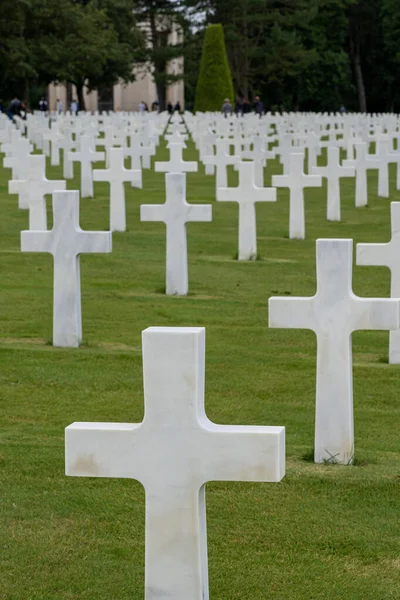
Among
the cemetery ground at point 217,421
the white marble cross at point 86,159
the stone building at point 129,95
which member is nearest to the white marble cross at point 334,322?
the cemetery ground at point 217,421

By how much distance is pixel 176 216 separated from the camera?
10.6 meters

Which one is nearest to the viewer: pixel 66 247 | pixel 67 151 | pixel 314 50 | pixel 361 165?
pixel 66 247

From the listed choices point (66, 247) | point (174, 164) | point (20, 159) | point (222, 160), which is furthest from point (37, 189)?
point (222, 160)

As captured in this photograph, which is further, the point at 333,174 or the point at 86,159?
the point at 86,159

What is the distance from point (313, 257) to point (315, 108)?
6881 centimetres

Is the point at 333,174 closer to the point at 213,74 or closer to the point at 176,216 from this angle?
the point at 176,216

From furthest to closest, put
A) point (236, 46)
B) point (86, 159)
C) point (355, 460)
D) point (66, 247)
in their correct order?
point (236, 46)
point (86, 159)
point (66, 247)
point (355, 460)

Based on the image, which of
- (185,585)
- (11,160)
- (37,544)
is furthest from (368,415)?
(11,160)

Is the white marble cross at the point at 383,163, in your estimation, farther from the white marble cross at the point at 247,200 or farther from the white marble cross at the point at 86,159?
the white marble cross at the point at 247,200

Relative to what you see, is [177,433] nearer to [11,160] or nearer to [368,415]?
[368,415]

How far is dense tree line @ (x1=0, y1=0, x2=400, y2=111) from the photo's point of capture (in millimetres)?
54906

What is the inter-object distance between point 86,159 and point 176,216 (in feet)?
29.4

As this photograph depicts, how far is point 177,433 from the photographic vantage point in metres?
3.65

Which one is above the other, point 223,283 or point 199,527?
point 199,527
